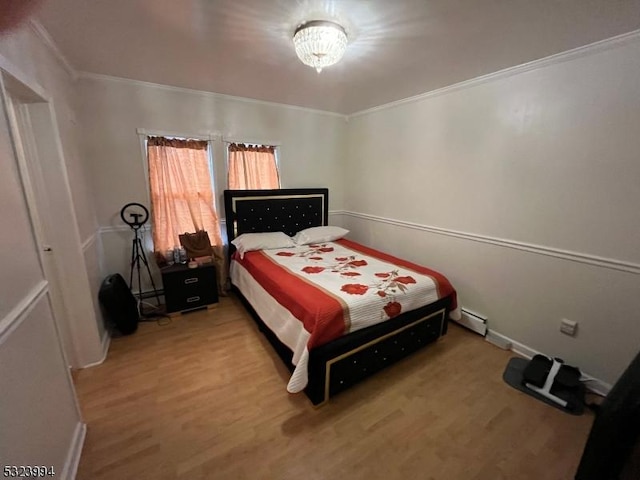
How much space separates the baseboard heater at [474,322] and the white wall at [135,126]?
2.98 metres

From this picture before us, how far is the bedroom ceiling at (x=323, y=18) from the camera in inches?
56.8

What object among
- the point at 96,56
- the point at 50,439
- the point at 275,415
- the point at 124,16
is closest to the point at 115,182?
the point at 96,56

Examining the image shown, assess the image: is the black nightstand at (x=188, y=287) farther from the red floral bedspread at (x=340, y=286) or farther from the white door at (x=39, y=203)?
the white door at (x=39, y=203)

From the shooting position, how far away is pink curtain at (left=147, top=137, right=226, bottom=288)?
113 inches

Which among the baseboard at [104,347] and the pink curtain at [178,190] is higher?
the pink curtain at [178,190]

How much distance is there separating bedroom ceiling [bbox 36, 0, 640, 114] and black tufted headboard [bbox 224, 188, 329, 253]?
1338mm

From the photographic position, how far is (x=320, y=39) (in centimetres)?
160

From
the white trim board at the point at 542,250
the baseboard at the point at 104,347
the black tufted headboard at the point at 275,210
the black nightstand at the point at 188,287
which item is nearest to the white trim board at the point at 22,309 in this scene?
the baseboard at the point at 104,347

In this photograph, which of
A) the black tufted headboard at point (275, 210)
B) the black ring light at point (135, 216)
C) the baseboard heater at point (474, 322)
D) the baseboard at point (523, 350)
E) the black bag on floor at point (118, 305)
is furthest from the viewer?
the black tufted headboard at point (275, 210)

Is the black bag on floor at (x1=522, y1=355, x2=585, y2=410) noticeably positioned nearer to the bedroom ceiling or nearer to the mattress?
the mattress

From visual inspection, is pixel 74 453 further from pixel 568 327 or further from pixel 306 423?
pixel 568 327

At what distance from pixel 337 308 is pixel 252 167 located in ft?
7.82

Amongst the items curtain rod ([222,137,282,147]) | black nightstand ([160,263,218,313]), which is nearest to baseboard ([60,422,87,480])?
black nightstand ([160,263,218,313])

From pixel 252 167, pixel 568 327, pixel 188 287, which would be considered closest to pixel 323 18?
pixel 252 167
